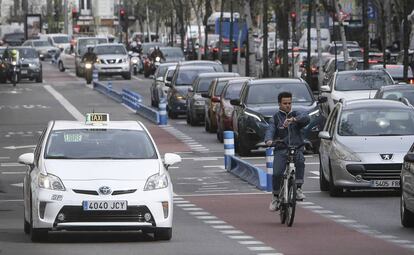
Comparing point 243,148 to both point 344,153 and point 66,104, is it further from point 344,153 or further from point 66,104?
point 66,104

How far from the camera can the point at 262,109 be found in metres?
35.1

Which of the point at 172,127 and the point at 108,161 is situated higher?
the point at 108,161

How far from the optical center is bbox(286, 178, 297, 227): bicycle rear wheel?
1989cm

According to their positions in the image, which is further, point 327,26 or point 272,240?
point 327,26

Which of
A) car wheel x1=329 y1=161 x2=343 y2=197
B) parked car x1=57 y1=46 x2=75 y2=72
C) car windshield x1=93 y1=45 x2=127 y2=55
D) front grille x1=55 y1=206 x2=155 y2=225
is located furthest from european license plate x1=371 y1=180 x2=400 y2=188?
parked car x1=57 y1=46 x2=75 y2=72

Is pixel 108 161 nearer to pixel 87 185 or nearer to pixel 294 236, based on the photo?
pixel 87 185

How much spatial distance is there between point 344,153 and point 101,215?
7.77 metres

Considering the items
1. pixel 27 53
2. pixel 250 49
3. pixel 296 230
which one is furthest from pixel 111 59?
pixel 296 230

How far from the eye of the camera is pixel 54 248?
17.3 metres

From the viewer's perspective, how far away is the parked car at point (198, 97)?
48.2 meters

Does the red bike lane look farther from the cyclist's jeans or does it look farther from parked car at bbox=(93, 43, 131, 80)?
parked car at bbox=(93, 43, 131, 80)

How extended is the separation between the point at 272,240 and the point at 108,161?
2008 millimetres

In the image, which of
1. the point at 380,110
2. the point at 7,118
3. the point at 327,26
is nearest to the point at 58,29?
the point at 327,26

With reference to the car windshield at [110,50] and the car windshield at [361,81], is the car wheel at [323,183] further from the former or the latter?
the car windshield at [110,50]
